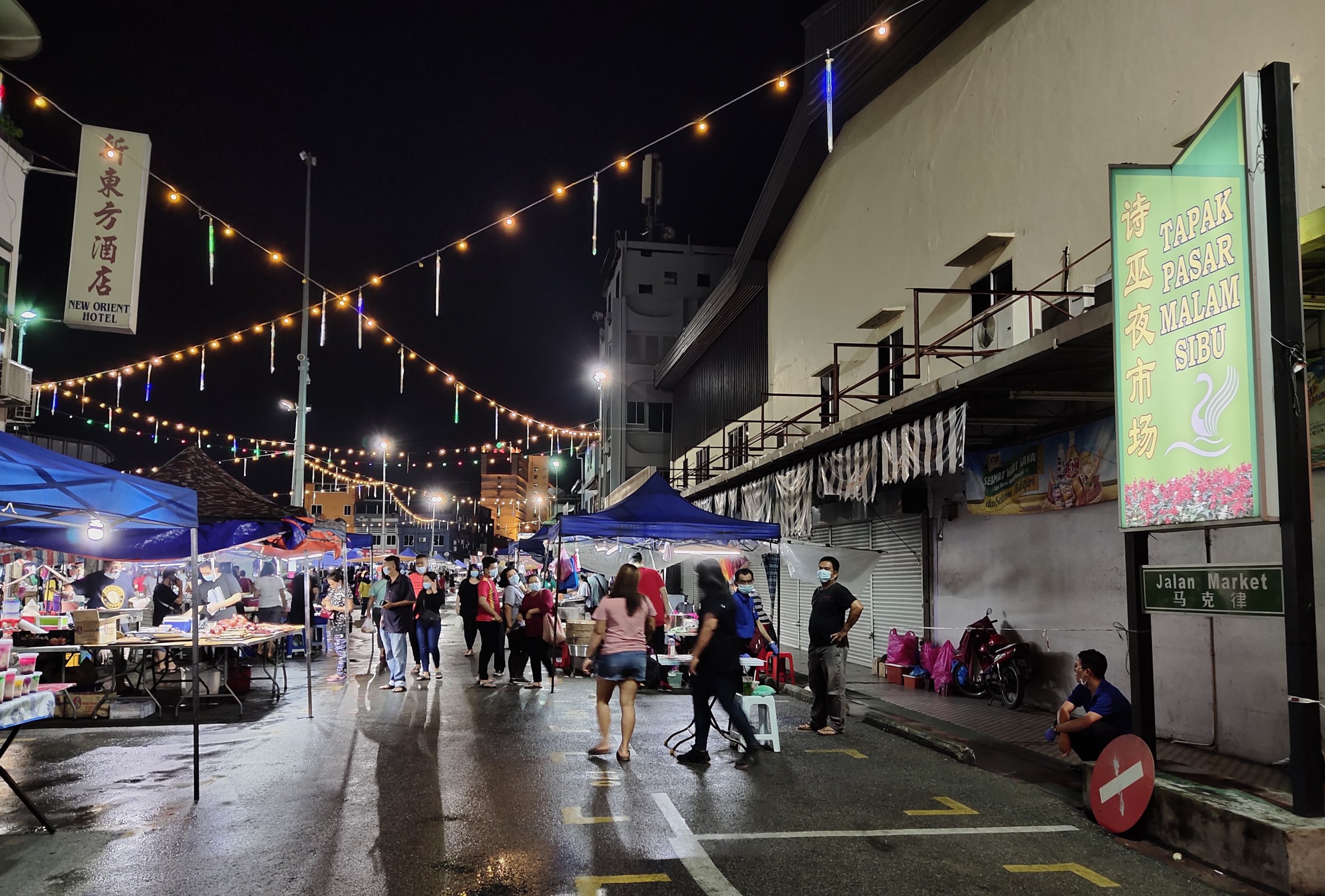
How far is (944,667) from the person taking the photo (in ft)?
43.2

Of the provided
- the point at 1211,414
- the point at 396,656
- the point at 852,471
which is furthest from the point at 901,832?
the point at 396,656

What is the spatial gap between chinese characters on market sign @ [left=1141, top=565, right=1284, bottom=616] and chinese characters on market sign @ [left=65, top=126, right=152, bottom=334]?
44.7ft

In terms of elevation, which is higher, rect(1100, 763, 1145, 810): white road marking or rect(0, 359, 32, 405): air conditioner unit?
rect(0, 359, 32, 405): air conditioner unit

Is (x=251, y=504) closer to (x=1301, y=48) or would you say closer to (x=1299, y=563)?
(x=1299, y=563)

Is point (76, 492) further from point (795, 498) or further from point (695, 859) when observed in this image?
point (795, 498)

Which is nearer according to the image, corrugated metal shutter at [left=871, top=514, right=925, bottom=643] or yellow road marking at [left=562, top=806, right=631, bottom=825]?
yellow road marking at [left=562, top=806, right=631, bottom=825]

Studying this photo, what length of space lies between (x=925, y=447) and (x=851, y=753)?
14.0 feet

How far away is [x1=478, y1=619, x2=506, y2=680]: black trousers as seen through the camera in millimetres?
13930

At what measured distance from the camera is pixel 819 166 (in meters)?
20.9

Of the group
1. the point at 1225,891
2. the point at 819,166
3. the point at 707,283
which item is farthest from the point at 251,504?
the point at 707,283

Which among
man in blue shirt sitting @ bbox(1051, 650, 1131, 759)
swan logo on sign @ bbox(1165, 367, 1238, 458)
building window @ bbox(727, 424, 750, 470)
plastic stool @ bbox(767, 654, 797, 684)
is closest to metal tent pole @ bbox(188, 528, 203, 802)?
man in blue shirt sitting @ bbox(1051, 650, 1131, 759)

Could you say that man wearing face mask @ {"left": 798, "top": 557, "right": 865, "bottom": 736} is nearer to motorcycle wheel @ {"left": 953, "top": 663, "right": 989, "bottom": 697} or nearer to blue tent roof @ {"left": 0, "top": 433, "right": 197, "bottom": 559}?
motorcycle wheel @ {"left": 953, "top": 663, "right": 989, "bottom": 697}

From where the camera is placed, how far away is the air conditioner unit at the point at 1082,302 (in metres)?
9.89

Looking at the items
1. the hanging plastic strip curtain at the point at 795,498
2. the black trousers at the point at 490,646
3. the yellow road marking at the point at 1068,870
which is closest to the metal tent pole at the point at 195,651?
the yellow road marking at the point at 1068,870
